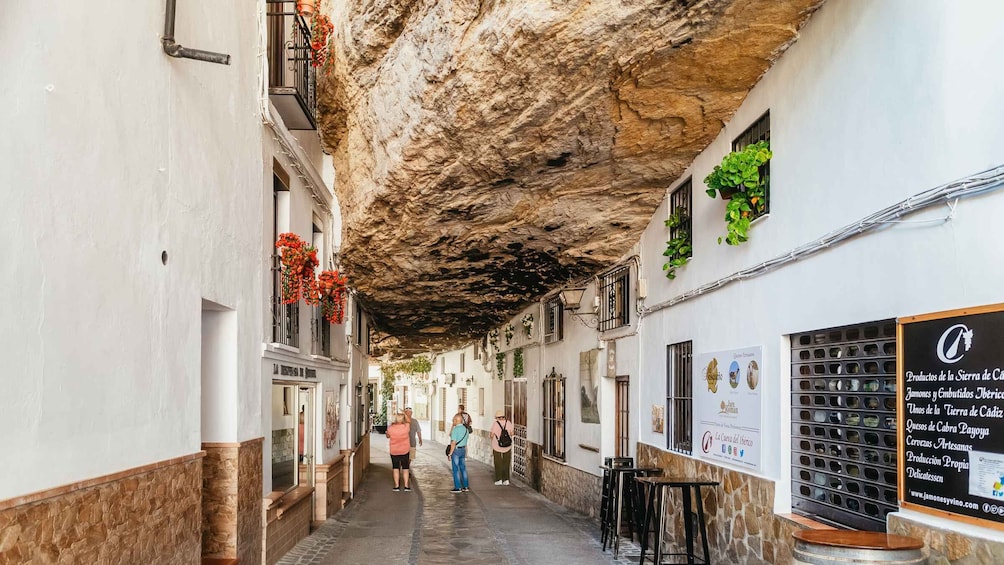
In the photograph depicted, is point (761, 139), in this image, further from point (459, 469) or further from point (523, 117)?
point (459, 469)

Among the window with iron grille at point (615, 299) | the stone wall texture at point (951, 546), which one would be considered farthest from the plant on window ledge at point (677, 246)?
the stone wall texture at point (951, 546)

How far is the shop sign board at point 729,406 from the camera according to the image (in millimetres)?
8289

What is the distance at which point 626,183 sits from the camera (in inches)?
438

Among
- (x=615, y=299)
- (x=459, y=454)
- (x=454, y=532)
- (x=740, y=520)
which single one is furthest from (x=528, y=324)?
(x=740, y=520)

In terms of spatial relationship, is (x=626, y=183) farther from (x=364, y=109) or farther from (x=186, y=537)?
(x=186, y=537)

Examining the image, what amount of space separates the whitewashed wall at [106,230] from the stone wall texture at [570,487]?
792 centimetres

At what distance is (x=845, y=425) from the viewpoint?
6742mm

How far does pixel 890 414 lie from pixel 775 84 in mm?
3254

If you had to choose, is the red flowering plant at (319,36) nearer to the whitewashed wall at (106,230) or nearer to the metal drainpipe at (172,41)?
the whitewashed wall at (106,230)

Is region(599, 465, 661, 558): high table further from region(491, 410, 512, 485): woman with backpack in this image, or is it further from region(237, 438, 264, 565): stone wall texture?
region(491, 410, 512, 485): woman with backpack

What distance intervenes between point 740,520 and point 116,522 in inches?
217

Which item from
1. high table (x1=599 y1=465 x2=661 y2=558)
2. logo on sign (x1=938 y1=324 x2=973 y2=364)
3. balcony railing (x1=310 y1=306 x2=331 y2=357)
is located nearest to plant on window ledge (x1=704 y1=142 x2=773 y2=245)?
logo on sign (x1=938 y1=324 x2=973 y2=364)

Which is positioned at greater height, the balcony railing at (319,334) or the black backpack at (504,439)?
the balcony railing at (319,334)

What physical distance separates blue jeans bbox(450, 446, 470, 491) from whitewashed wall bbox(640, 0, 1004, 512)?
35.7 feet
